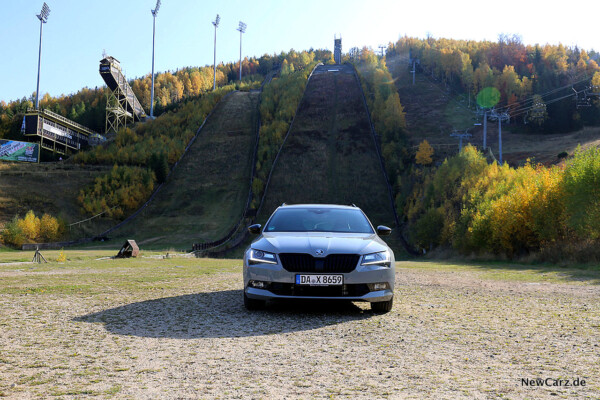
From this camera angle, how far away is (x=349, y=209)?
A: 1077 cm

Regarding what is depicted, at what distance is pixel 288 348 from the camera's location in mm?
5934

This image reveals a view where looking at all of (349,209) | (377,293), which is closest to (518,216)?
(349,209)

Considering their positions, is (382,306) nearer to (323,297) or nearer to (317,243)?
(323,297)

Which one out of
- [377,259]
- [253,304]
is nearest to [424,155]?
[377,259]

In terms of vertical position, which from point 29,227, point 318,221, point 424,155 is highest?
point 424,155

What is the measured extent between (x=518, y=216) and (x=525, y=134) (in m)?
76.3

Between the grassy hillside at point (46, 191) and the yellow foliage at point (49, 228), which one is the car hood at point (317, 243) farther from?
the grassy hillside at point (46, 191)

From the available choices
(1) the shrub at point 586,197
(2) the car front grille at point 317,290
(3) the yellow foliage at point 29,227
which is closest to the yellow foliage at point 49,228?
(3) the yellow foliage at point 29,227

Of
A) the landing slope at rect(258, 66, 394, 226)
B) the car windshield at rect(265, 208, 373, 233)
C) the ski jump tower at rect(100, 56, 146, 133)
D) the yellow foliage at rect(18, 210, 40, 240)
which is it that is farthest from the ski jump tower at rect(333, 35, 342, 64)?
the car windshield at rect(265, 208, 373, 233)

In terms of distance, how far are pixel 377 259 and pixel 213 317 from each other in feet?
9.59

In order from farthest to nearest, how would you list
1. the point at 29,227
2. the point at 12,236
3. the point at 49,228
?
the point at 49,228 < the point at 29,227 < the point at 12,236

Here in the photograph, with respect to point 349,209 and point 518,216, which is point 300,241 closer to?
point 349,209

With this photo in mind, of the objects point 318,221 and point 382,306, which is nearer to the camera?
point 382,306

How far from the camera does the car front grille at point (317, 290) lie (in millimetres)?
7949
